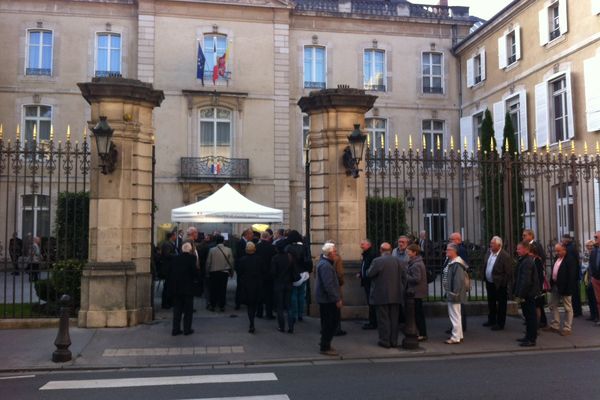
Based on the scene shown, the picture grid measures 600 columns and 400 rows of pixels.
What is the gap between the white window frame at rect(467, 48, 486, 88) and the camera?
26.6 m

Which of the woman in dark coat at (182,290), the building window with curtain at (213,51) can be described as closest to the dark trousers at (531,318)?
the woman in dark coat at (182,290)

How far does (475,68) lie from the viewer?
27.4m

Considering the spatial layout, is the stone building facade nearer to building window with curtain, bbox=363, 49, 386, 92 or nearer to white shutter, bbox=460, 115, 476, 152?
building window with curtain, bbox=363, 49, 386, 92

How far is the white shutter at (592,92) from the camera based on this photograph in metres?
18.5

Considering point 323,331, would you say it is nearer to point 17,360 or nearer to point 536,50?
point 17,360

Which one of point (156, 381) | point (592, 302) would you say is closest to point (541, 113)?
point (592, 302)

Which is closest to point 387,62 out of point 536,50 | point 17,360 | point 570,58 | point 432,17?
point 432,17

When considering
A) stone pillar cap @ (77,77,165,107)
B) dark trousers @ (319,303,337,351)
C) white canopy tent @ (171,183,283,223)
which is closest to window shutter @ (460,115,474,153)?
white canopy tent @ (171,183,283,223)

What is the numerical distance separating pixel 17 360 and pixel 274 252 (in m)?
4.78

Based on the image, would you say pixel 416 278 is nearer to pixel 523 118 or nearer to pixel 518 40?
pixel 523 118

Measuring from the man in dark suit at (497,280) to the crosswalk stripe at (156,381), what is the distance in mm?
4802

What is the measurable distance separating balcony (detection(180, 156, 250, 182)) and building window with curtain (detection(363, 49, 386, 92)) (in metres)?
7.29

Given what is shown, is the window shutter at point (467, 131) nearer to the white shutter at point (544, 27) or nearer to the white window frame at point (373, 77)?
the white window frame at point (373, 77)

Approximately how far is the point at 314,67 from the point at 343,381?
22.0 meters
